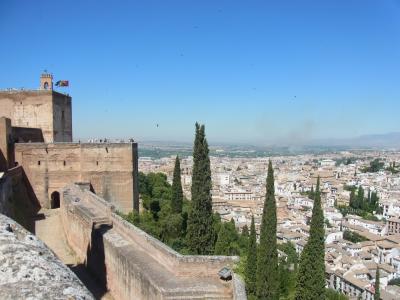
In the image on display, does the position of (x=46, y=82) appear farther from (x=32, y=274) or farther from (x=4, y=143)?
(x=32, y=274)

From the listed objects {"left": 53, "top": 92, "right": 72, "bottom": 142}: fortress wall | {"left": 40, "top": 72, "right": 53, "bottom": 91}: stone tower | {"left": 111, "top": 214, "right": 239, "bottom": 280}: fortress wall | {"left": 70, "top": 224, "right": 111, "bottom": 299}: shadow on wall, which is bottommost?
{"left": 70, "top": 224, "right": 111, "bottom": 299}: shadow on wall

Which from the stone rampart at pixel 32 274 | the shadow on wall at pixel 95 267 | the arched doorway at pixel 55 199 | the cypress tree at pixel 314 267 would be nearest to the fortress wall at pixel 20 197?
the arched doorway at pixel 55 199

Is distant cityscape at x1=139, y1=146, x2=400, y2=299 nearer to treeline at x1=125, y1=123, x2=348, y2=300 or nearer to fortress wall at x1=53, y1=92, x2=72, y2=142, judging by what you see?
treeline at x1=125, y1=123, x2=348, y2=300

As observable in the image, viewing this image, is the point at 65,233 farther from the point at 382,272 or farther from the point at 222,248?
the point at 382,272

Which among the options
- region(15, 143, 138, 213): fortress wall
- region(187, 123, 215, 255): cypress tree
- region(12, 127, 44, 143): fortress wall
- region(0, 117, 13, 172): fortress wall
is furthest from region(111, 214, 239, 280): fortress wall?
region(12, 127, 44, 143): fortress wall

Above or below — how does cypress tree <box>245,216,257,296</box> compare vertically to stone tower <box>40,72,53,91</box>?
below

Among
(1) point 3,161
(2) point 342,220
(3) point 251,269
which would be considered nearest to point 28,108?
(1) point 3,161

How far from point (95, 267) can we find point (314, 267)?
9397mm

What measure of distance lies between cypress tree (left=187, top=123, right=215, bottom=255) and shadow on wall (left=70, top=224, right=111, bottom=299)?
5.31m

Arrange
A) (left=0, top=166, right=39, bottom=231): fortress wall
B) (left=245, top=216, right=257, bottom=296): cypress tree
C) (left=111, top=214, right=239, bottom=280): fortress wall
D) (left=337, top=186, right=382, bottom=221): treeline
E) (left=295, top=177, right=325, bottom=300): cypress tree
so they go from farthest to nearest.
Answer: (left=337, top=186, right=382, bottom=221): treeline, (left=295, top=177, right=325, bottom=300): cypress tree, (left=245, top=216, right=257, bottom=296): cypress tree, (left=0, top=166, right=39, bottom=231): fortress wall, (left=111, top=214, right=239, bottom=280): fortress wall

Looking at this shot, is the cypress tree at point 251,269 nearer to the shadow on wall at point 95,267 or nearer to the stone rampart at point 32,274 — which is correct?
the shadow on wall at point 95,267

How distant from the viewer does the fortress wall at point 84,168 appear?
Answer: 61.7 ft

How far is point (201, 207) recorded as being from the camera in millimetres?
17281

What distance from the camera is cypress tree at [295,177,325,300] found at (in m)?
16.4
